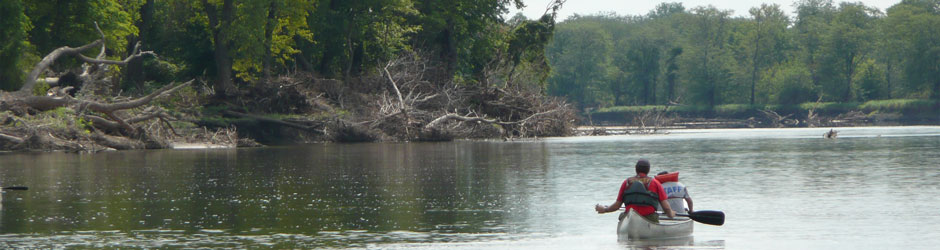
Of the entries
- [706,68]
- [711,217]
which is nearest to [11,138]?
[711,217]

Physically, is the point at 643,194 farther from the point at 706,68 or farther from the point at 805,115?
the point at 706,68

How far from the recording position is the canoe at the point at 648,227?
16969mm

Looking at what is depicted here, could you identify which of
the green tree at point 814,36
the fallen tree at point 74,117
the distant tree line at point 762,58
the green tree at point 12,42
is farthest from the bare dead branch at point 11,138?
the green tree at point 814,36

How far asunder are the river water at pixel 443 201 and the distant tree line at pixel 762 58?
8298cm

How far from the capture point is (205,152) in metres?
49.1

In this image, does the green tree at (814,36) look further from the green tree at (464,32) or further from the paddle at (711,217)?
the paddle at (711,217)

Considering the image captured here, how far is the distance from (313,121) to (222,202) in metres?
34.5

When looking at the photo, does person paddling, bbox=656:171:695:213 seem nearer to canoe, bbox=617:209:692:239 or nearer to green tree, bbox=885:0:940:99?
canoe, bbox=617:209:692:239

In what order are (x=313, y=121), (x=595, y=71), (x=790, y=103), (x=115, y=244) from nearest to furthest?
(x=115, y=244), (x=313, y=121), (x=790, y=103), (x=595, y=71)

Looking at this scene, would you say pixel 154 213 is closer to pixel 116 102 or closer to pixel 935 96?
pixel 116 102

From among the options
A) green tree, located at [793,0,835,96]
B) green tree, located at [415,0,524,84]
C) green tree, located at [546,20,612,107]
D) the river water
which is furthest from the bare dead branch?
green tree, located at [546,20,612,107]

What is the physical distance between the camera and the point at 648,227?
55.9 feet

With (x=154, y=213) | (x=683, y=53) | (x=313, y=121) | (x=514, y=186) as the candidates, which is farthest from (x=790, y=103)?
(x=154, y=213)

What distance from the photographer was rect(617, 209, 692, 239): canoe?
1697cm
